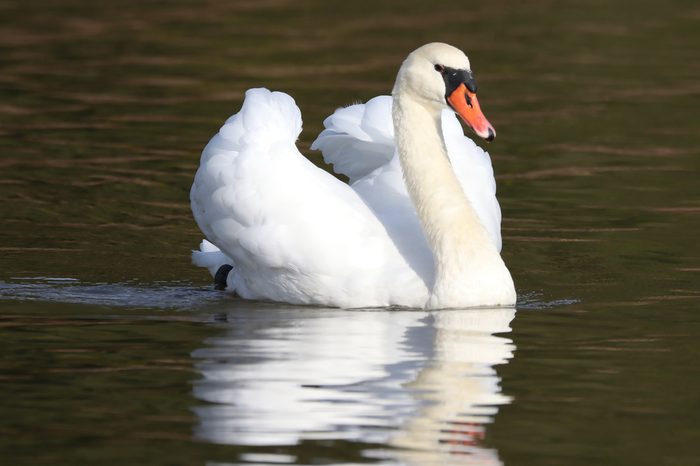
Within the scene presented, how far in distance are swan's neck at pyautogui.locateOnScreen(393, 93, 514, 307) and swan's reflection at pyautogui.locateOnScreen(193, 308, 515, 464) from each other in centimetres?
15

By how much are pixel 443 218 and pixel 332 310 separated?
84cm

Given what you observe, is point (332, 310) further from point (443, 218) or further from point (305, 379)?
point (305, 379)

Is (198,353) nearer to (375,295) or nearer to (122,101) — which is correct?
(375,295)

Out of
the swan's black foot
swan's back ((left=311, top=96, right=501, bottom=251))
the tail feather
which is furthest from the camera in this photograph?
the tail feather

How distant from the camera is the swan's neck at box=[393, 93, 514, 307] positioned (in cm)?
996

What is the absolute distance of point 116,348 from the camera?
9039 millimetres

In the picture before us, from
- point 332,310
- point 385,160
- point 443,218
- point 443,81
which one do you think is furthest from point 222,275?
point 443,81

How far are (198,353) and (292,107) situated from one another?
6.80ft

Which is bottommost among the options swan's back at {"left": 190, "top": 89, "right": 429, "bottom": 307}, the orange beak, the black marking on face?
swan's back at {"left": 190, "top": 89, "right": 429, "bottom": 307}

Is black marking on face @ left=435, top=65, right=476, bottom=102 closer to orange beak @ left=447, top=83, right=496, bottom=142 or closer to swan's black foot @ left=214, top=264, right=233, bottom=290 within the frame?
orange beak @ left=447, top=83, right=496, bottom=142

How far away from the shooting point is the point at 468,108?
983cm

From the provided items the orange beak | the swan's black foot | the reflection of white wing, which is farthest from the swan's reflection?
the orange beak

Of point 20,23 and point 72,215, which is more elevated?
point 20,23

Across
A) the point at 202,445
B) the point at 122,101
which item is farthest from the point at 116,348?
the point at 122,101
